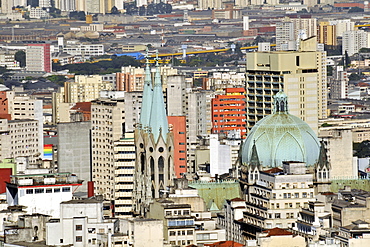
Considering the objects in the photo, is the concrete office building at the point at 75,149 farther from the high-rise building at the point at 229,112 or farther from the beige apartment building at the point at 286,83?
the high-rise building at the point at 229,112

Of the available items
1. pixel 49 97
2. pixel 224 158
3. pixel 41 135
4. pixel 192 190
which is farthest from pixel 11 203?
pixel 49 97

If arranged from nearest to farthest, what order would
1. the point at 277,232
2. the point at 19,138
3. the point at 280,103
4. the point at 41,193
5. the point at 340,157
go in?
the point at 277,232 < the point at 41,193 < the point at 280,103 < the point at 340,157 < the point at 19,138

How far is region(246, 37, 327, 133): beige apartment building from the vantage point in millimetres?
105125

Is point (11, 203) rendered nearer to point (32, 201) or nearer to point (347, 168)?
point (32, 201)

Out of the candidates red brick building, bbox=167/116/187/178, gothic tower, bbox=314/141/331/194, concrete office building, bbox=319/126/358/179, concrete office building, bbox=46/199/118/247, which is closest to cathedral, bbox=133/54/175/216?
gothic tower, bbox=314/141/331/194

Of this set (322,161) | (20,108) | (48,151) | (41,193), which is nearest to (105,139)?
(48,151)

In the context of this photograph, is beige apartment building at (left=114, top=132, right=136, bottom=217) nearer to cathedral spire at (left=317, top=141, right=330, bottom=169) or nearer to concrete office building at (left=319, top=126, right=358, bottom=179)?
concrete office building at (left=319, top=126, right=358, bottom=179)

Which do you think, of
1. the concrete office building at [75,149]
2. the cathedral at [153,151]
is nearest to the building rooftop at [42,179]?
the cathedral at [153,151]

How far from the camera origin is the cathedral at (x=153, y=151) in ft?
289

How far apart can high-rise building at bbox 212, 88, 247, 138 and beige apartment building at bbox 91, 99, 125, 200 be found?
12.2 metres

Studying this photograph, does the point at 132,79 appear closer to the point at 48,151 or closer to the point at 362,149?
the point at 362,149

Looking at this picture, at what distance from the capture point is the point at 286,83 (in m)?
105

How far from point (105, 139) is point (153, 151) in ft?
63.2

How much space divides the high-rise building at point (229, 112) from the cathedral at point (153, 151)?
29.7 m
